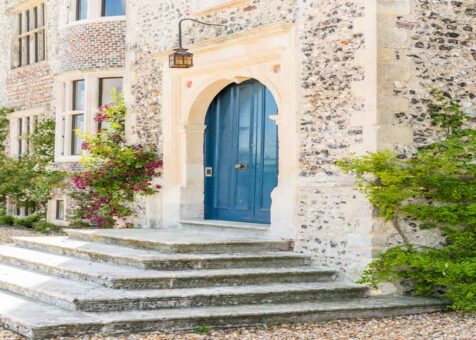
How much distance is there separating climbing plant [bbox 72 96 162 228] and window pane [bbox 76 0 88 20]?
126 inches

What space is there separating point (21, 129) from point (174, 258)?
11.6 metres

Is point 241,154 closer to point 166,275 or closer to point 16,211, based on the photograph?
point 166,275

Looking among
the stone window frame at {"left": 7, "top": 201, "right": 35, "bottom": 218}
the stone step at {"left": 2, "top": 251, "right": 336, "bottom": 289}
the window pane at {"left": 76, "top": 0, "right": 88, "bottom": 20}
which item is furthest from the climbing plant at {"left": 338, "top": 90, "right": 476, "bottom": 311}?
the stone window frame at {"left": 7, "top": 201, "right": 35, "bottom": 218}

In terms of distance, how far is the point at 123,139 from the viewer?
12.9m

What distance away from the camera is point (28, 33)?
18.6 meters

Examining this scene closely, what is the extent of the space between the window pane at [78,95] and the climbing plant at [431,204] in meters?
8.35

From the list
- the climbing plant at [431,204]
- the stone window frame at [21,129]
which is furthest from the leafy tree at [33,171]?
the climbing plant at [431,204]

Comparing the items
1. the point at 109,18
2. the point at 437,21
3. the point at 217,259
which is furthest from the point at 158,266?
the point at 109,18

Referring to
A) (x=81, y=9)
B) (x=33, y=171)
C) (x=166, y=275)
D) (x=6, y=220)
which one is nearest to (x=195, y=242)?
(x=166, y=275)

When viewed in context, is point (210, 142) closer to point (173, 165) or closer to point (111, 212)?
point (173, 165)

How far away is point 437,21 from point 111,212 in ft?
20.1

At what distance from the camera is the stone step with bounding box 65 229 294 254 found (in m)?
8.90

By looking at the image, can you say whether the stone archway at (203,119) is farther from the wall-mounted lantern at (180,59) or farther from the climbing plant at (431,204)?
the climbing plant at (431,204)

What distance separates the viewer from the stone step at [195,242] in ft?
29.2
